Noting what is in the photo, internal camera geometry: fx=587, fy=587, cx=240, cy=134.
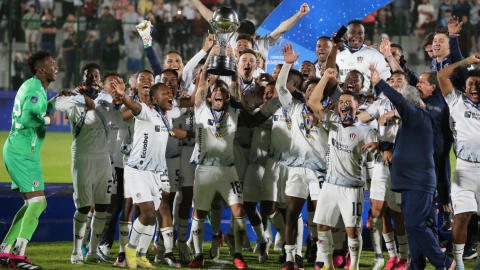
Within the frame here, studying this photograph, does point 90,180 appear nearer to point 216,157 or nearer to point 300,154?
point 216,157

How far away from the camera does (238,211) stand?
6473 millimetres

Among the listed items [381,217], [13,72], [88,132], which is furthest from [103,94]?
[13,72]

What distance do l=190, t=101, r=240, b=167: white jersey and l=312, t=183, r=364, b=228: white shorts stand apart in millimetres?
1204

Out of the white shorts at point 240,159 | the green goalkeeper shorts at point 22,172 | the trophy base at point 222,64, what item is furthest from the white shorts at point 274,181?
the green goalkeeper shorts at point 22,172

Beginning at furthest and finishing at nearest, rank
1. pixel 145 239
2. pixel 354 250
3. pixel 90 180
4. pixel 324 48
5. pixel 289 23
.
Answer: pixel 289 23
pixel 324 48
pixel 90 180
pixel 145 239
pixel 354 250

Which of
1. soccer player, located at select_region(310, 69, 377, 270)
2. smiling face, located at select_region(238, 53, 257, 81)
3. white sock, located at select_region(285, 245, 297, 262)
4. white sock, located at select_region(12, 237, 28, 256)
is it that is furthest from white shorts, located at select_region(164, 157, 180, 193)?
soccer player, located at select_region(310, 69, 377, 270)

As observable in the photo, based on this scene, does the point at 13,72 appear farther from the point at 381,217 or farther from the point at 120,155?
the point at 381,217

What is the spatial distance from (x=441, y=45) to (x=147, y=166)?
392 cm

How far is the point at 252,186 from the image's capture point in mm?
7012

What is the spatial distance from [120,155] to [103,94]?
3.15ft

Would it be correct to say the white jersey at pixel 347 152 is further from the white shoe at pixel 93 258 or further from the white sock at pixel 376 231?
the white shoe at pixel 93 258

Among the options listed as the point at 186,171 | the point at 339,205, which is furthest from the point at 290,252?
the point at 186,171

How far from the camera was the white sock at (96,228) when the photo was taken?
676 centimetres

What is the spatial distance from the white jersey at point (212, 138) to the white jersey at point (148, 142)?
1.33 ft
